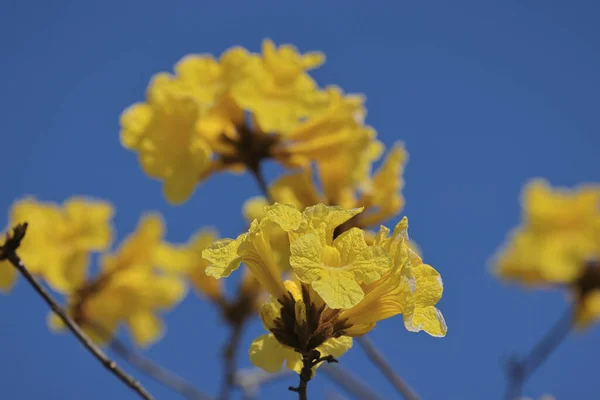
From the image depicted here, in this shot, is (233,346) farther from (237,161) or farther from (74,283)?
(237,161)

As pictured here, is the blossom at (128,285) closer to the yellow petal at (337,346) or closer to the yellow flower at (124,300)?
the yellow flower at (124,300)

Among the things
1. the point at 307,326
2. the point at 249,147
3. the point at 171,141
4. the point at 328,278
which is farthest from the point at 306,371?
the point at 249,147

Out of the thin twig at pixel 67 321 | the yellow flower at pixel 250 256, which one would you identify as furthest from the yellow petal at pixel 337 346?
the thin twig at pixel 67 321

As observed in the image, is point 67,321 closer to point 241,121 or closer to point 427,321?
point 427,321

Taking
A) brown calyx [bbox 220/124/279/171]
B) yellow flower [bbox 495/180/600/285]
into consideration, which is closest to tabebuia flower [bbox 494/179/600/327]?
yellow flower [bbox 495/180/600/285]

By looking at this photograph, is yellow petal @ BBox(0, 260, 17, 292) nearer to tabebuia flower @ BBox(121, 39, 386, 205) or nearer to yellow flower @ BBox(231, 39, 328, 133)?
tabebuia flower @ BBox(121, 39, 386, 205)

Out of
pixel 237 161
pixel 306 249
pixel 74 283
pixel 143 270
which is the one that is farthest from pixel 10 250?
pixel 143 270
